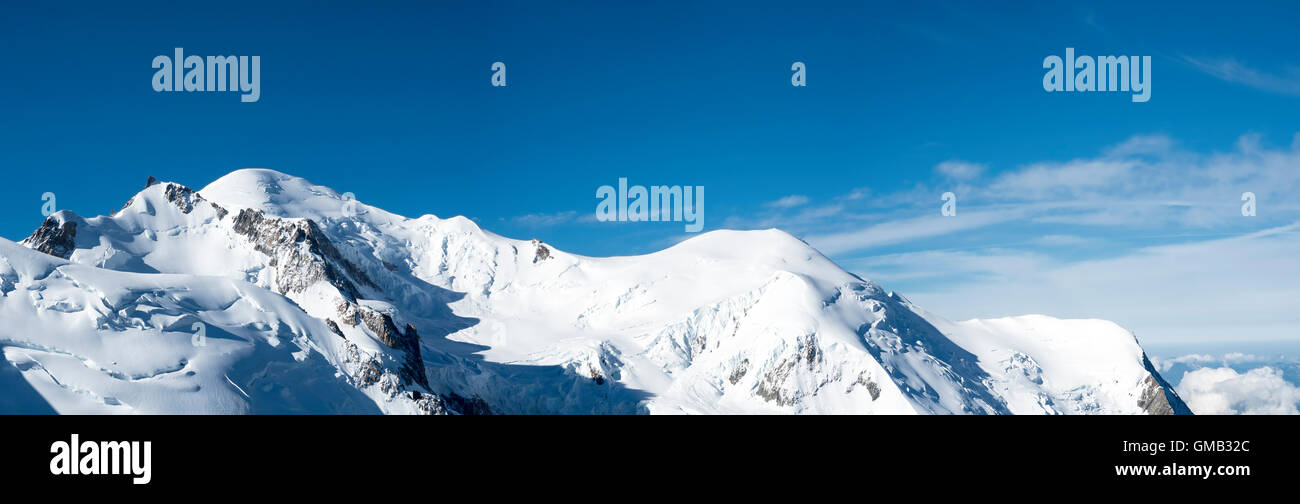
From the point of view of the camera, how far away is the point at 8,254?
513ft

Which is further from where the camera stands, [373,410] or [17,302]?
[373,410]

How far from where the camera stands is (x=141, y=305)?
524 ft

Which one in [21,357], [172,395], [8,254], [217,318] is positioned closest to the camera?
[21,357]
